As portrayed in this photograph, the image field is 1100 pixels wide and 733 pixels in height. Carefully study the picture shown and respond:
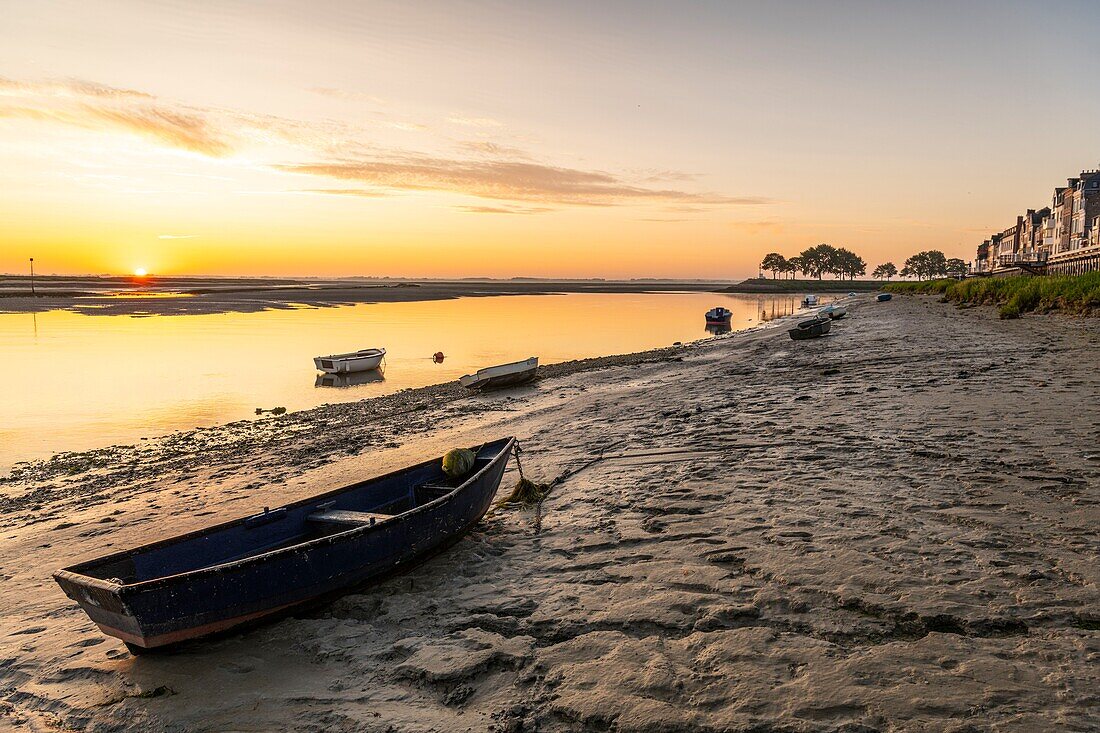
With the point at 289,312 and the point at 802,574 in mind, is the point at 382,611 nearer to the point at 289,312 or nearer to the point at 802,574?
the point at 802,574

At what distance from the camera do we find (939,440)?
11.0 metres

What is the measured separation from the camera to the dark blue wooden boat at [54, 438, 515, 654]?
615 cm

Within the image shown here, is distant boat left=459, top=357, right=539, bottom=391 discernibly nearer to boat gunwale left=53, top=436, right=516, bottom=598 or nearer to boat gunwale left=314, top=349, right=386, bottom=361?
boat gunwale left=314, top=349, right=386, bottom=361

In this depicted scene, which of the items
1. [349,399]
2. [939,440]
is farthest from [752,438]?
[349,399]

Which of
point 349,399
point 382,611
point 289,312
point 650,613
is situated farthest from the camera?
point 289,312

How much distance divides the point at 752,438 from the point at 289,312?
69.9 m

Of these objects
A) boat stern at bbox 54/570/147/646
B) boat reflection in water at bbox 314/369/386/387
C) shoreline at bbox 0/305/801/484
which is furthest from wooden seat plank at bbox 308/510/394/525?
boat reflection in water at bbox 314/369/386/387

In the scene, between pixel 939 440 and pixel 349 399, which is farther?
pixel 349 399

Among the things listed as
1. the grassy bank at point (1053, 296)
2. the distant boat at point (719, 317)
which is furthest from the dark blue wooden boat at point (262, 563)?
the distant boat at point (719, 317)

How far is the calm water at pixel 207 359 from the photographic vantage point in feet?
67.2

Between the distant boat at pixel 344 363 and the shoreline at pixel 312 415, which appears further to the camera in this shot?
the distant boat at pixel 344 363

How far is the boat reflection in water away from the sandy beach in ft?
44.9

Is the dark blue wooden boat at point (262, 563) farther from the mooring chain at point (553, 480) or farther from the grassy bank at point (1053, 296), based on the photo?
the grassy bank at point (1053, 296)

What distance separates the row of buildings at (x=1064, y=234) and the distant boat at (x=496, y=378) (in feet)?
174
